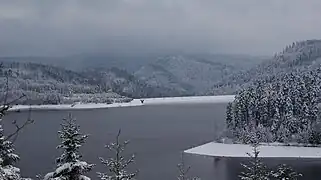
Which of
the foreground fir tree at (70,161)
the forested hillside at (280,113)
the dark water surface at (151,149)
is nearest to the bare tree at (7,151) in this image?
the foreground fir tree at (70,161)

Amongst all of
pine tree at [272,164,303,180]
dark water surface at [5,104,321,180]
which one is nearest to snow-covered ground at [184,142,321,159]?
dark water surface at [5,104,321,180]

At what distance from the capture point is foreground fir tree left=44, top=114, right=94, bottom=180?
895 centimetres

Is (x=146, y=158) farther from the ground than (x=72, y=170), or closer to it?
closer to it

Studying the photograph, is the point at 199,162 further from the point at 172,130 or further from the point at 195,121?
the point at 195,121

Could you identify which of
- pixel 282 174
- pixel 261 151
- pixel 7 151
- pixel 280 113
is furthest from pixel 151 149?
pixel 7 151

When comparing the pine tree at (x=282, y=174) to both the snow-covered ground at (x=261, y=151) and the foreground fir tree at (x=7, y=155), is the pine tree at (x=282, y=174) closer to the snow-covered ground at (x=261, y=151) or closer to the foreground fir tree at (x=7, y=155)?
the foreground fir tree at (x=7, y=155)

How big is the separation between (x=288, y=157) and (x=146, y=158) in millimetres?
17995

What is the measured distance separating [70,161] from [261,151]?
50.4 metres

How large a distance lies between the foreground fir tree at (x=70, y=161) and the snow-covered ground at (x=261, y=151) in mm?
46434

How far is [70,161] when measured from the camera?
9234mm

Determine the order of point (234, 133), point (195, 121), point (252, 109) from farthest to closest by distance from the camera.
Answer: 1. point (195, 121)
2. point (252, 109)
3. point (234, 133)

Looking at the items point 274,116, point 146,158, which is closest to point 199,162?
point 146,158

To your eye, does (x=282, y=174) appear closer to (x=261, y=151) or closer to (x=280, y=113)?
(x=261, y=151)

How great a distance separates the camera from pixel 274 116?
223ft
